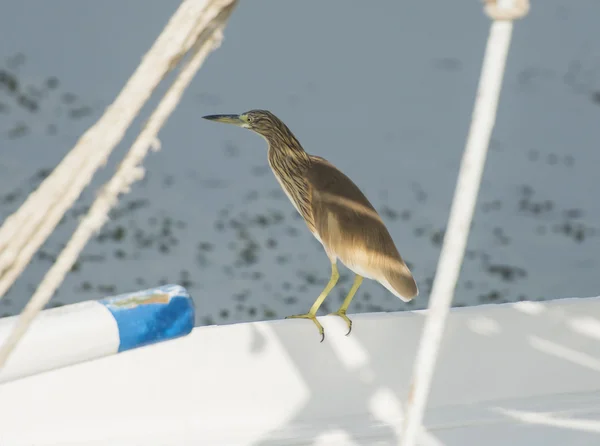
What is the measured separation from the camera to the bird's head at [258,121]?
1.34m

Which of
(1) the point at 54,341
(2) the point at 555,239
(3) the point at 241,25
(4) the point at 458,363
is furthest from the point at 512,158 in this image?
(1) the point at 54,341

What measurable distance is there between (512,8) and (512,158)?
2.80 meters

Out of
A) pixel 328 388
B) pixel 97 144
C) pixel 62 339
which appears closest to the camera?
pixel 97 144

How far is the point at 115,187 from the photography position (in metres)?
0.49

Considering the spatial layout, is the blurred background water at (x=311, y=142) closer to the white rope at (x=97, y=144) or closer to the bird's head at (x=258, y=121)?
the bird's head at (x=258, y=121)

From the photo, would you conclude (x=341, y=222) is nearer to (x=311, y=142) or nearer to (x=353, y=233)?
(x=353, y=233)

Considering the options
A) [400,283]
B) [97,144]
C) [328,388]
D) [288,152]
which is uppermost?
[97,144]

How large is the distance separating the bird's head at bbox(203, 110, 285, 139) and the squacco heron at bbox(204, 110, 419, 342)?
0.6 inches

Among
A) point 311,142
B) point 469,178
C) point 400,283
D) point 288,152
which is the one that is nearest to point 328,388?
point 400,283

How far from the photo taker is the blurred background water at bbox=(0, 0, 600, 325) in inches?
105

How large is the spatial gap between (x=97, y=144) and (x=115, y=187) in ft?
0.08

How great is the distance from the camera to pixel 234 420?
1.25 meters

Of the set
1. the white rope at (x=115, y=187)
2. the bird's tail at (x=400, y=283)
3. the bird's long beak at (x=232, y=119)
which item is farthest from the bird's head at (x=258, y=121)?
the white rope at (x=115, y=187)

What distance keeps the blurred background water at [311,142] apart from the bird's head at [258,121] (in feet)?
3.82
